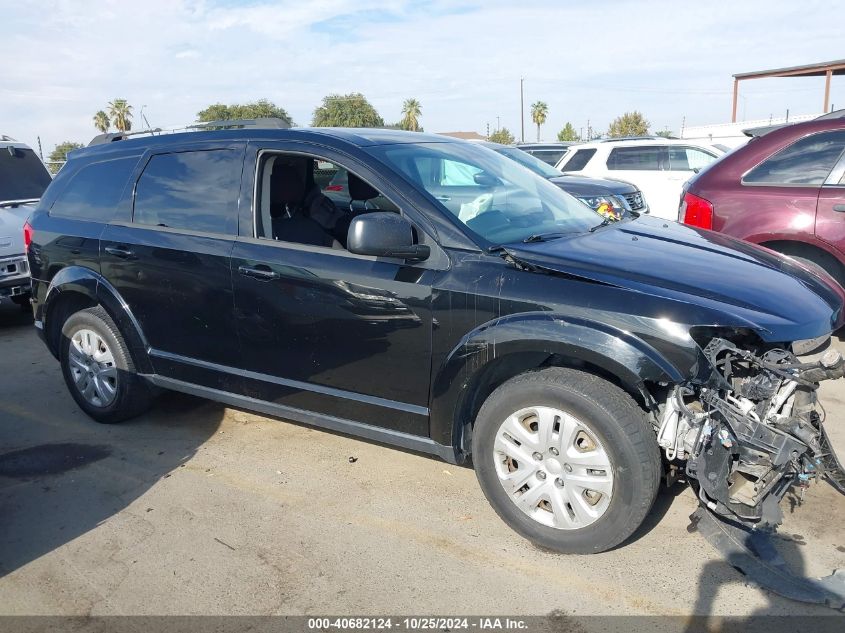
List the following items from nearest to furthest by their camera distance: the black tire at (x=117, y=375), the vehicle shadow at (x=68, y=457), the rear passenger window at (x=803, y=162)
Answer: the vehicle shadow at (x=68, y=457) → the black tire at (x=117, y=375) → the rear passenger window at (x=803, y=162)

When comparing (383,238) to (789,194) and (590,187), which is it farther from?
(590,187)

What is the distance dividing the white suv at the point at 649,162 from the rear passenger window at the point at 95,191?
26.6ft

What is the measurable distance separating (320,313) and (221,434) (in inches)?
59.9

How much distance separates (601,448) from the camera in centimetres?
298

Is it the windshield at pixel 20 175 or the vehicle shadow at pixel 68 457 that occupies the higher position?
the windshield at pixel 20 175

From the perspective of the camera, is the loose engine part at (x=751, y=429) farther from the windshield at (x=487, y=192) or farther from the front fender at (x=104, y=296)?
the front fender at (x=104, y=296)

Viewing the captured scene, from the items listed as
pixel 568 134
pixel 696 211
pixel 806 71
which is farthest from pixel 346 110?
pixel 696 211

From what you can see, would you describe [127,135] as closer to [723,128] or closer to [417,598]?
[417,598]

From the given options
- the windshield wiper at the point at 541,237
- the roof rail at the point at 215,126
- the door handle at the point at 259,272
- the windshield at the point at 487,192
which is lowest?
the door handle at the point at 259,272

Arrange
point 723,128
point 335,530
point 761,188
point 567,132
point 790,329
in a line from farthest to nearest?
point 567,132, point 723,128, point 761,188, point 335,530, point 790,329

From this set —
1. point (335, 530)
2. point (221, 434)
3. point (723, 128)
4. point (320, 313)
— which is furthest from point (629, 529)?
point (723, 128)

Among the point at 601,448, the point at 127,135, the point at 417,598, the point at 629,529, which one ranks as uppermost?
the point at 127,135

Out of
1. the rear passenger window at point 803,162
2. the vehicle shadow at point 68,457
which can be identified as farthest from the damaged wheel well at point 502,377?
the rear passenger window at point 803,162

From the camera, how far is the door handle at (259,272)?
379 centimetres
